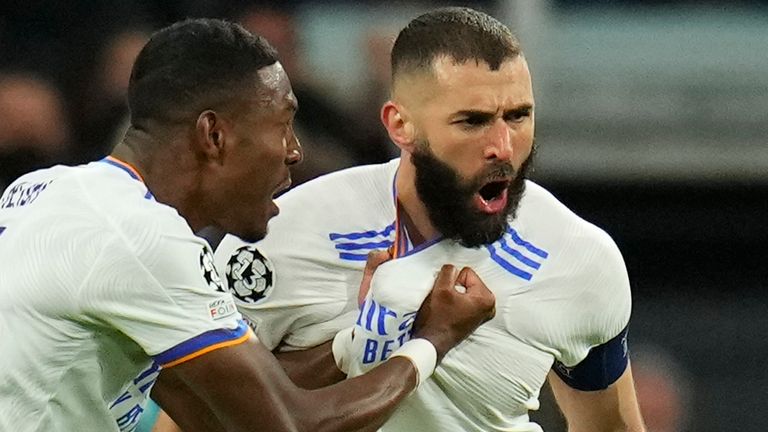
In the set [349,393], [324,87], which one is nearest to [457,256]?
[349,393]

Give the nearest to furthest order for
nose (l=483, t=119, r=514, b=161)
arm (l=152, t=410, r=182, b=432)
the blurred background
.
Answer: nose (l=483, t=119, r=514, b=161) → arm (l=152, t=410, r=182, b=432) → the blurred background

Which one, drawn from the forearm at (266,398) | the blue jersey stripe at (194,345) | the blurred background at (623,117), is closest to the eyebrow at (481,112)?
the forearm at (266,398)

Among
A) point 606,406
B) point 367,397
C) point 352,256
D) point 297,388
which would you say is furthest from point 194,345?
point 606,406

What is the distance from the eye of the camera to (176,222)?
8.74 ft

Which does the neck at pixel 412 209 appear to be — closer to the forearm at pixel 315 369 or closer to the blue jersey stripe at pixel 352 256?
the blue jersey stripe at pixel 352 256

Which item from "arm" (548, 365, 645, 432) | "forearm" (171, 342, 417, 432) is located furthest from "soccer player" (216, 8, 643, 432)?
"forearm" (171, 342, 417, 432)

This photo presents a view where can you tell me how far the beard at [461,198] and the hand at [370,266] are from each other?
0.43ft

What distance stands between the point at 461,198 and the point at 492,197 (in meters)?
0.07

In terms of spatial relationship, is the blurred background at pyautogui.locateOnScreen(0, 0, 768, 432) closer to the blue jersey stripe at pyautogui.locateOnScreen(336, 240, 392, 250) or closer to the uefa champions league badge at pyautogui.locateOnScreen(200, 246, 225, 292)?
the blue jersey stripe at pyautogui.locateOnScreen(336, 240, 392, 250)

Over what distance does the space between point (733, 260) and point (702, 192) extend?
0.31m

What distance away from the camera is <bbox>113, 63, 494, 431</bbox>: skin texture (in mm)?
2621

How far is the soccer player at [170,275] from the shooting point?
2.61 metres

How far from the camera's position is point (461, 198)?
3045 mm

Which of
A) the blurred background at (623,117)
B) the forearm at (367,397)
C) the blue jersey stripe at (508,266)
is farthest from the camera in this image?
the blurred background at (623,117)
